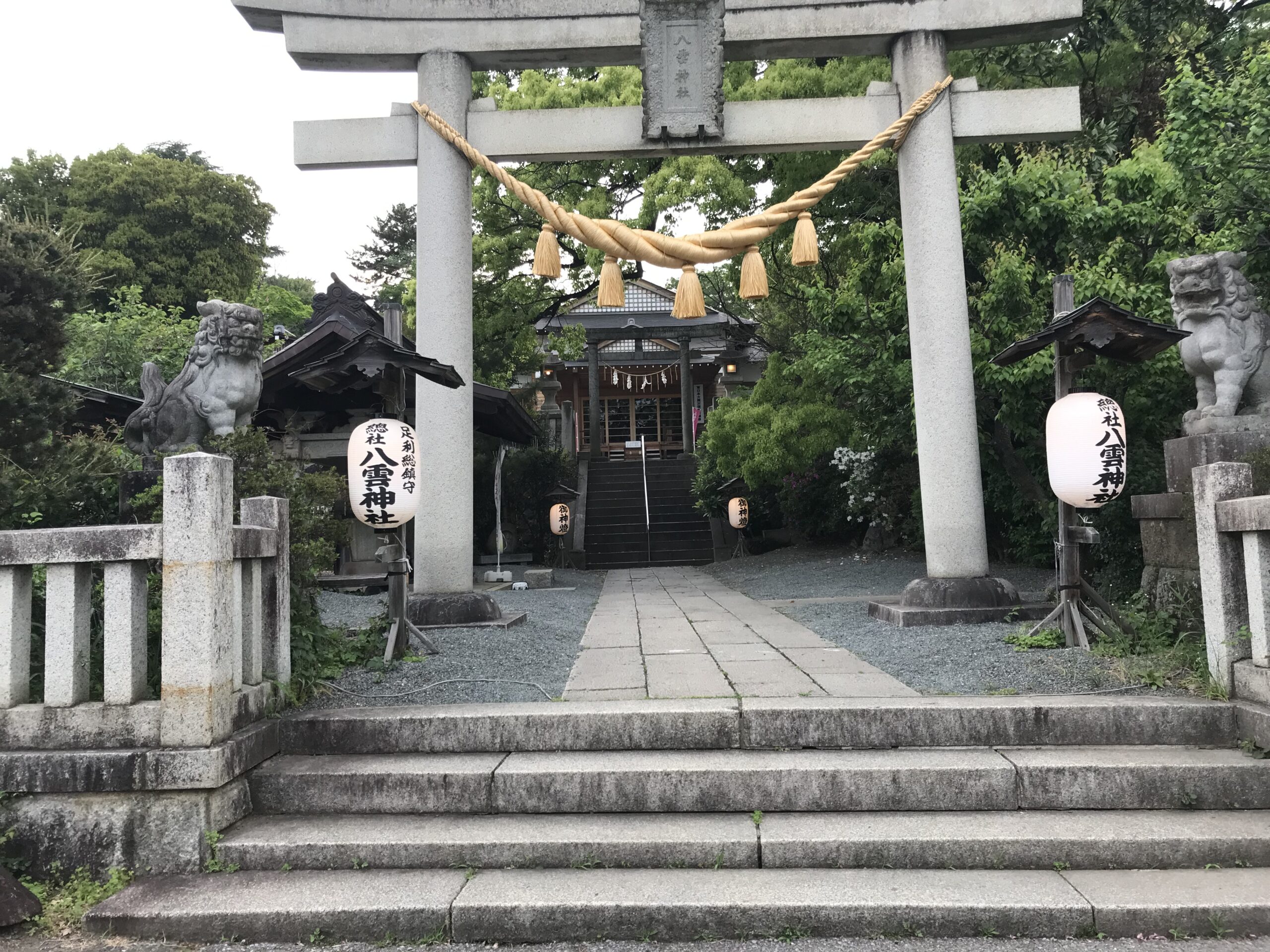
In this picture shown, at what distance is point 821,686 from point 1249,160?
4754mm

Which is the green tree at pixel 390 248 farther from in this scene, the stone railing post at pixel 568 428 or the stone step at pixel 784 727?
the stone step at pixel 784 727

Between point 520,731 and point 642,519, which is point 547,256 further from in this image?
point 642,519

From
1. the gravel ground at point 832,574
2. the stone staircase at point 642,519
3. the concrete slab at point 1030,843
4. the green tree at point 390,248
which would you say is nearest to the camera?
the concrete slab at point 1030,843

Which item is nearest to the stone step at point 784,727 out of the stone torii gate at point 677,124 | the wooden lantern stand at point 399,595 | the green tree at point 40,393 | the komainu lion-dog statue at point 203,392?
the wooden lantern stand at point 399,595

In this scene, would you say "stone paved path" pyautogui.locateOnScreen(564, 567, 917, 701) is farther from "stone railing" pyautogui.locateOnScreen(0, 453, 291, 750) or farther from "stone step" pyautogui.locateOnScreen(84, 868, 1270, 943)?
"stone railing" pyautogui.locateOnScreen(0, 453, 291, 750)

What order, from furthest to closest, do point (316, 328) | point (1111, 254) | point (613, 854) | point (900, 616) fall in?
1. point (316, 328)
2. point (1111, 254)
3. point (900, 616)
4. point (613, 854)

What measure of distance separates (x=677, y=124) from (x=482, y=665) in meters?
4.94

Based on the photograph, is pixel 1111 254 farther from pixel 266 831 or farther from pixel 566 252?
pixel 566 252

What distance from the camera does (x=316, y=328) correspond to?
11.7 m

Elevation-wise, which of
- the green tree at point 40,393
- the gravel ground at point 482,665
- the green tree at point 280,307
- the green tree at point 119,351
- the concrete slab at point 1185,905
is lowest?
the concrete slab at point 1185,905

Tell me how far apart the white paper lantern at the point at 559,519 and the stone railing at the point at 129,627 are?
1162cm

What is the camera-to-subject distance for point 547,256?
735cm

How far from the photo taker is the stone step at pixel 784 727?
3770mm

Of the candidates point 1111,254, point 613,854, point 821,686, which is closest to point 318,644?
point 613,854
